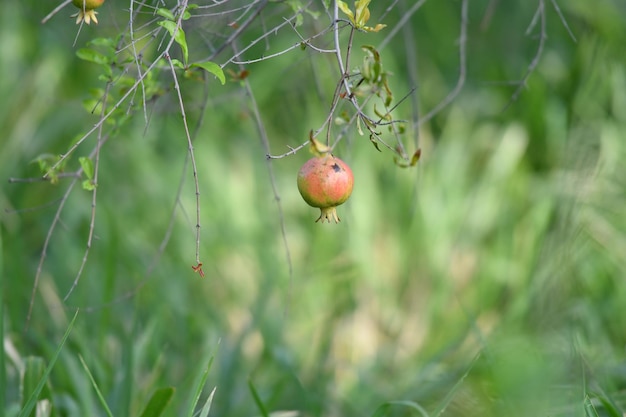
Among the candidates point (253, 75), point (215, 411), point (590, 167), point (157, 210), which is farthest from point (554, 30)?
point (215, 411)

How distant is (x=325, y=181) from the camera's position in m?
0.92

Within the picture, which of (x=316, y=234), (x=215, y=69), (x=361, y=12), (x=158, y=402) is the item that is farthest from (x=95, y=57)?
(x=316, y=234)

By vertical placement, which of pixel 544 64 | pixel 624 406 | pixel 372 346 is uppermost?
pixel 544 64

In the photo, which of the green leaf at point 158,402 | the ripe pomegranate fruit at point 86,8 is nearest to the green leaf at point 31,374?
the green leaf at point 158,402

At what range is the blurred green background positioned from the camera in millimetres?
1837

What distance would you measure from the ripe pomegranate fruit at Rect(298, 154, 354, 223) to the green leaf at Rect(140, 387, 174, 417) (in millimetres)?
527

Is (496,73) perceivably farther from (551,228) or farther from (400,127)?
(400,127)

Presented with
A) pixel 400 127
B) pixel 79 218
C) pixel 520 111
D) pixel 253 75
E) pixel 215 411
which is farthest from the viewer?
pixel 253 75

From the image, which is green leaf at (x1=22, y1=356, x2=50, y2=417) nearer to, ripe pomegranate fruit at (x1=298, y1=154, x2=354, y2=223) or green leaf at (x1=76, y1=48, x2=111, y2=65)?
green leaf at (x1=76, y1=48, x2=111, y2=65)

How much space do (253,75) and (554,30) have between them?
129 centimetres

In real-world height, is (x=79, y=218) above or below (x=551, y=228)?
above

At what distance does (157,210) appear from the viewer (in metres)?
2.78

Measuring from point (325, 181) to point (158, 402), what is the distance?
0.58 meters

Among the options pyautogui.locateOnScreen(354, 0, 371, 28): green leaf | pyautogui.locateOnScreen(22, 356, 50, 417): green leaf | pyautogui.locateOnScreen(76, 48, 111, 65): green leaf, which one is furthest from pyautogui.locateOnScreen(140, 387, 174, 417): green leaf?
pyautogui.locateOnScreen(354, 0, 371, 28): green leaf
